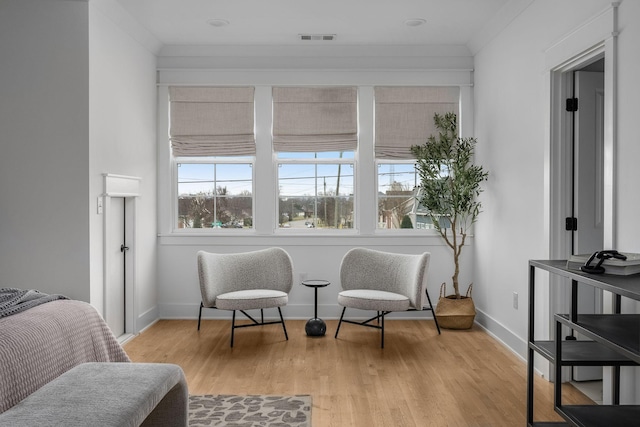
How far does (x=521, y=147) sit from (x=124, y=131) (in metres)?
3.27

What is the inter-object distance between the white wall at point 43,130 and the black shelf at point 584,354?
313cm

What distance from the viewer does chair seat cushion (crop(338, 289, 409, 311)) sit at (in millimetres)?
4668

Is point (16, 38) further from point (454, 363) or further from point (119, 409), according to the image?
point (454, 363)

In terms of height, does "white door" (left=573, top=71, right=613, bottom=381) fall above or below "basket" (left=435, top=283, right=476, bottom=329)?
above

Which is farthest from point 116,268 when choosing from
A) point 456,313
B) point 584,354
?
point 584,354

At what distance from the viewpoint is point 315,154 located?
5.79 m

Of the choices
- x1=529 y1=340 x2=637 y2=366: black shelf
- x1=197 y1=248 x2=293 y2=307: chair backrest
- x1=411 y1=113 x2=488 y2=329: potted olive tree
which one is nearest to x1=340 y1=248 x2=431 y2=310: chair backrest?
x1=411 y1=113 x2=488 y2=329: potted olive tree

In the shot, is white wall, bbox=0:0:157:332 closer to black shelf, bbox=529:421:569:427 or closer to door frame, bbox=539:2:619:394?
black shelf, bbox=529:421:569:427

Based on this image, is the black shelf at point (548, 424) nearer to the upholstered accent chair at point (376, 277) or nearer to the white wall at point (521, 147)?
the white wall at point (521, 147)

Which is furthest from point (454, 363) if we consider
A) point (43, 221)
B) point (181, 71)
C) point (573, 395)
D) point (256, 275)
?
point (181, 71)

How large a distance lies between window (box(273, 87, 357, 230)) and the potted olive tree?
2.49ft

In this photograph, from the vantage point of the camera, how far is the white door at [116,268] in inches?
180

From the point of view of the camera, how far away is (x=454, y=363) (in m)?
4.15

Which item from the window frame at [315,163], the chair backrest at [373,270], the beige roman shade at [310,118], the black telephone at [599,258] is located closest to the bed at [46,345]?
the black telephone at [599,258]
